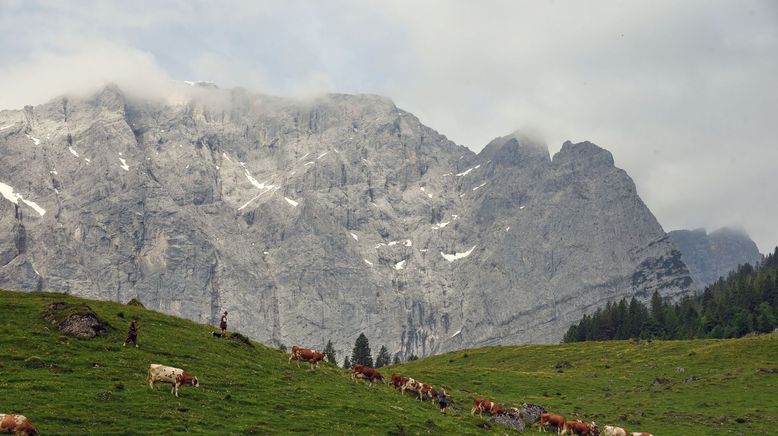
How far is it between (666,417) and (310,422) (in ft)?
133

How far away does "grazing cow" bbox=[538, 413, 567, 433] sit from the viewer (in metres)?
53.3

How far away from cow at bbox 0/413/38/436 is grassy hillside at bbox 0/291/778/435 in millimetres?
1263

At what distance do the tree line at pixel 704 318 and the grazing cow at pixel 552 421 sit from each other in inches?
3934

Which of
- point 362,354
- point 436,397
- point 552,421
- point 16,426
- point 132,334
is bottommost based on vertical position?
point 552,421

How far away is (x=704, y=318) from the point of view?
5930 inches

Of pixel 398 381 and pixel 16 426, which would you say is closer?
pixel 16 426

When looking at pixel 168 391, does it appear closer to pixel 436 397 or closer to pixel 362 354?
pixel 436 397

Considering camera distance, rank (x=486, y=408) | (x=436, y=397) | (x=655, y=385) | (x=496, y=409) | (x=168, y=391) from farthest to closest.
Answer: (x=655, y=385) < (x=436, y=397) < (x=486, y=408) < (x=496, y=409) < (x=168, y=391)

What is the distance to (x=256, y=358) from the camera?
2200 inches

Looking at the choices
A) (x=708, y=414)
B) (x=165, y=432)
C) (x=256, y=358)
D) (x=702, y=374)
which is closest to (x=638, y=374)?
(x=702, y=374)

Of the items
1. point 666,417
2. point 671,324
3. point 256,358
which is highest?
point 671,324

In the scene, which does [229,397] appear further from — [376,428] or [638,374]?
[638,374]

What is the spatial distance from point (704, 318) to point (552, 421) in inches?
4427

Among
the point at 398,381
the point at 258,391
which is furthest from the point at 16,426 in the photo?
the point at 398,381
